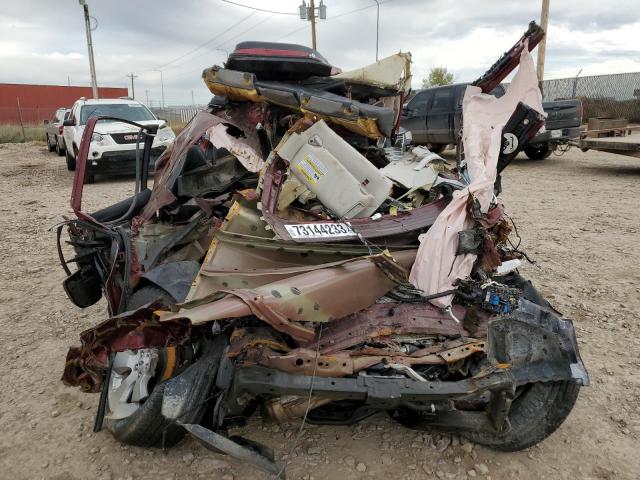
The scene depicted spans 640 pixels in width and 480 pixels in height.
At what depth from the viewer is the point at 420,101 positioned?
39.2 ft

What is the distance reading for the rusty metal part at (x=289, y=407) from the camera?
6.75ft

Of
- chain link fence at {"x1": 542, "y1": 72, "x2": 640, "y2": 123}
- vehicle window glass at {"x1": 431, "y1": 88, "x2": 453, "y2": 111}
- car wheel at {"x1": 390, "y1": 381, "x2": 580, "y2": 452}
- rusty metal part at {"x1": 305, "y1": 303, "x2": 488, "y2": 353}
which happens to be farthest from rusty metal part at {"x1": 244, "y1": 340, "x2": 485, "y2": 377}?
chain link fence at {"x1": 542, "y1": 72, "x2": 640, "y2": 123}

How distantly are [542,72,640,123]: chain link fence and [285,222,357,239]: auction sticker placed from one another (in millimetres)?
19199

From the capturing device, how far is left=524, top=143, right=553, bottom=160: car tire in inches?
449

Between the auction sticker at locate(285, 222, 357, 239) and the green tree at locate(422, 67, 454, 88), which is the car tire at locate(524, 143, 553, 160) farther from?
the green tree at locate(422, 67, 454, 88)

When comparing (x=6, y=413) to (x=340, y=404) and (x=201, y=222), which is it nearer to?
(x=201, y=222)

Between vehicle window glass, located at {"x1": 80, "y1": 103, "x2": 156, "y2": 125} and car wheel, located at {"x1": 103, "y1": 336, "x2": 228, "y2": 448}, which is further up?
vehicle window glass, located at {"x1": 80, "y1": 103, "x2": 156, "y2": 125}

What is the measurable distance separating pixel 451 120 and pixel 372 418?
31.2 ft

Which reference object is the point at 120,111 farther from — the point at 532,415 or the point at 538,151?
the point at 532,415

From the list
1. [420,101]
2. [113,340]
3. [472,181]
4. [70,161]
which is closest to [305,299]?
[113,340]

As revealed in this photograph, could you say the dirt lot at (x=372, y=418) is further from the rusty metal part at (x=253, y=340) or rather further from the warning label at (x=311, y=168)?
the warning label at (x=311, y=168)

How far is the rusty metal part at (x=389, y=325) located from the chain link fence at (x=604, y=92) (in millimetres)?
19382

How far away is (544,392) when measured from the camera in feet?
7.41

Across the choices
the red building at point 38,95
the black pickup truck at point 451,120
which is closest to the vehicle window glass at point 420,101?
the black pickup truck at point 451,120
